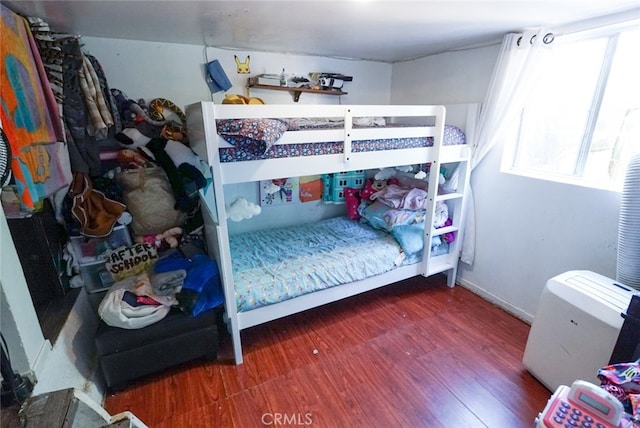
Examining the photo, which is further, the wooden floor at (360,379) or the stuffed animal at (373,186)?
the stuffed animal at (373,186)

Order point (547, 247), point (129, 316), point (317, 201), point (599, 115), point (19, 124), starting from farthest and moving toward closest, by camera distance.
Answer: point (317, 201) → point (547, 247) → point (599, 115) → point (129, 316) → point (19, 124)

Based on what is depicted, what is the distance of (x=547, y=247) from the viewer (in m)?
2.06

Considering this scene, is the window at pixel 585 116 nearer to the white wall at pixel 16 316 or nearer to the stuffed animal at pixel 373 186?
the stuffed animal at pixel 373 186

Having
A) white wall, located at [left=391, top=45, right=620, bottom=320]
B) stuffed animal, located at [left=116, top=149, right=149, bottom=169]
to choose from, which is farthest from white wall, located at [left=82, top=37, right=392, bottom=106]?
white wall, located at [left=391, top=45, right=620, bottom=320]

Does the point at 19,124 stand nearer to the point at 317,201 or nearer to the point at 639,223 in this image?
the point at 317,201

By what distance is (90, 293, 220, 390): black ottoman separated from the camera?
1.56 metres

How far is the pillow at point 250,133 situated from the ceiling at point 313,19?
570 mm

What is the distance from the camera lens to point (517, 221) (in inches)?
87.7

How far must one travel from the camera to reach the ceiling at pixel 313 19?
1.43 metres

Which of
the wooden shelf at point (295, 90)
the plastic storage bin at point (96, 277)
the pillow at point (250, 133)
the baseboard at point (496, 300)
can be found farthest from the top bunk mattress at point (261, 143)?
the baseboard at point (496, 300)

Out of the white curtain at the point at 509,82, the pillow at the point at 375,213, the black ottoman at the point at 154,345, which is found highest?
the white curtain at the point at 509,82

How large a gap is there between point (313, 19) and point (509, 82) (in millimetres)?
1464

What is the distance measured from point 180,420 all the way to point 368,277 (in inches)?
56.5

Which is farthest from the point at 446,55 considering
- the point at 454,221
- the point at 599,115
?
the point at 454,221
